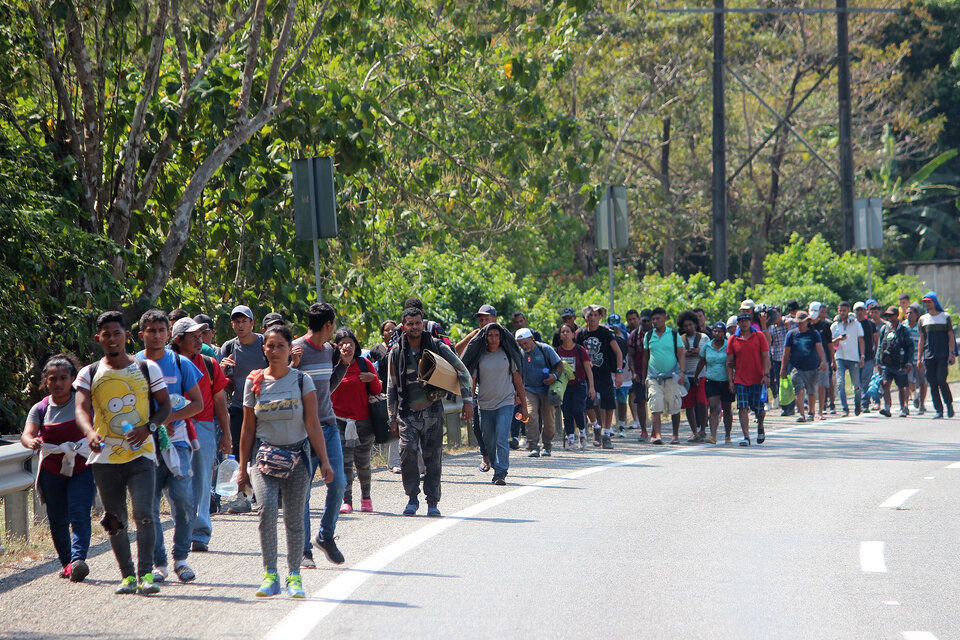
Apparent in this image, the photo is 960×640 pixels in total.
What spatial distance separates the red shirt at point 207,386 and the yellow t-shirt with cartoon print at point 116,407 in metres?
1.19

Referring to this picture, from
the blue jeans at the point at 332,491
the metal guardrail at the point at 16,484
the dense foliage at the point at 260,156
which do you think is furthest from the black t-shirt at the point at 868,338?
the metal guardrail at the point at 16,484

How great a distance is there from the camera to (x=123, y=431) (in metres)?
7.41

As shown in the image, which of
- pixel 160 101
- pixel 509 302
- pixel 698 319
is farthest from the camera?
pixel 509 302

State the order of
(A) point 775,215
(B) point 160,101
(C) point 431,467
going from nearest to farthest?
(C) point 431,467 < (B) point 160,101 < (A) point 775,215

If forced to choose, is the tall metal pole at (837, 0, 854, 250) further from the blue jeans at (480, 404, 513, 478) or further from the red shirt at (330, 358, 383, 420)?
the red shirt at (330, 358, 383, 420)

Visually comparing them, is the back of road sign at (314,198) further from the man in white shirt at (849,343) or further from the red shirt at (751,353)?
the man in white shirt at (849,343)

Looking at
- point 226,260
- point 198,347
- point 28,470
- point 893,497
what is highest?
point 226,260

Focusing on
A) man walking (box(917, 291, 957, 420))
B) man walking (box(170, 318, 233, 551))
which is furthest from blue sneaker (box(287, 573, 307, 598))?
man walking (box(917, 291, 957, 420))

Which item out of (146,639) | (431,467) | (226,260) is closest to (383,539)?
(431,467)

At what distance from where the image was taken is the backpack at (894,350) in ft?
67.7

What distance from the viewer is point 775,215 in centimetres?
4094

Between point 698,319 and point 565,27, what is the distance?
14.7ft

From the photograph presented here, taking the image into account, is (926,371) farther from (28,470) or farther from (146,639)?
(146,639)

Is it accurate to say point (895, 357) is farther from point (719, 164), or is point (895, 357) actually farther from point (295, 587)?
point (295, 587)
